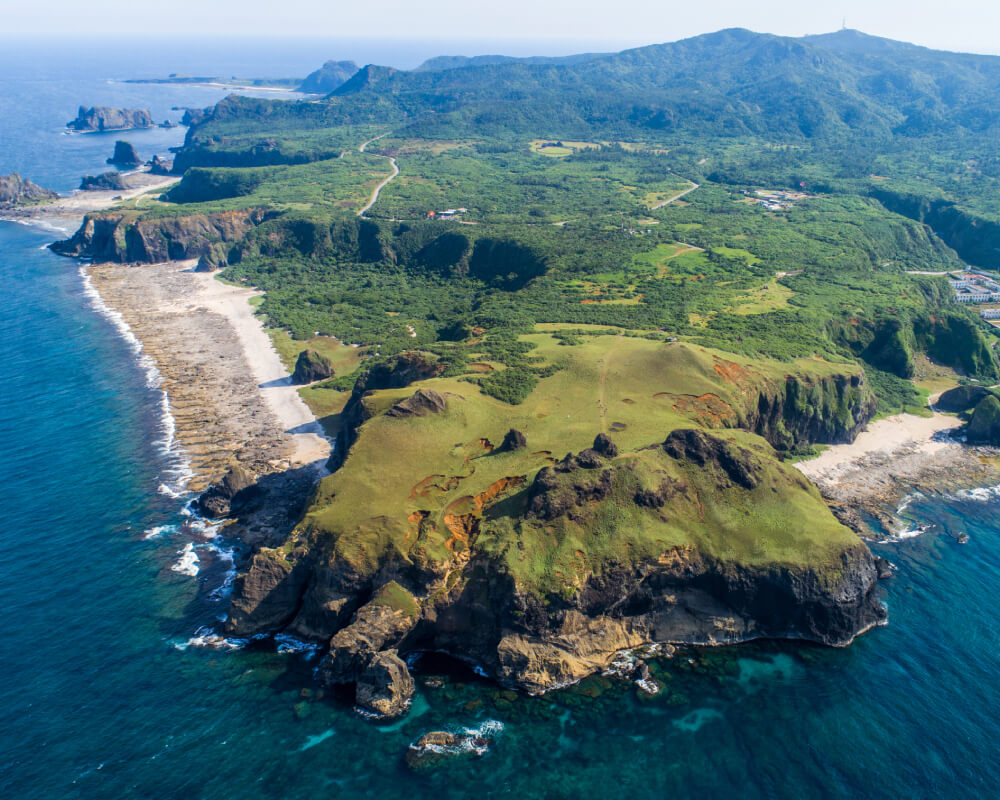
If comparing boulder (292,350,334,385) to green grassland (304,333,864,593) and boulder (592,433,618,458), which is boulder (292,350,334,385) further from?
boulder (592,433,618,458)

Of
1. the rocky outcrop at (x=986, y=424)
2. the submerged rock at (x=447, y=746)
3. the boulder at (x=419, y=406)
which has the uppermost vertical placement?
the boulder at (x=419, y=406)

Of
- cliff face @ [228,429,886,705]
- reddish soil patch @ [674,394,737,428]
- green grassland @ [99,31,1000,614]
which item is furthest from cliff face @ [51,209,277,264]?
cliff face @ [228,429,886,705]

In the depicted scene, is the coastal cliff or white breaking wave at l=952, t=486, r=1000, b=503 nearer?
the coastal cliff

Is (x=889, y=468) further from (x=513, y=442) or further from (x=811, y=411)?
(x=513, y=442)

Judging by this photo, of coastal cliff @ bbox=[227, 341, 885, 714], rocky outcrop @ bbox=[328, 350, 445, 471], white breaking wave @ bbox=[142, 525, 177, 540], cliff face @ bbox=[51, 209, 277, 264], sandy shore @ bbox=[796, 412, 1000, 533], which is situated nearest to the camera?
coastal cliff @ bbox=[227, 341, 885, 714]

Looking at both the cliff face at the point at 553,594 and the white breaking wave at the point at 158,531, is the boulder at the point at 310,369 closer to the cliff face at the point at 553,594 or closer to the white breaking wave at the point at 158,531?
the white breaking wave at the point at 158,531

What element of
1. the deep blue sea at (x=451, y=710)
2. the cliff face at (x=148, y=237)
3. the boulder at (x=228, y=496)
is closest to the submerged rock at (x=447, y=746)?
the deep blue sea at (x=451, y=710)
